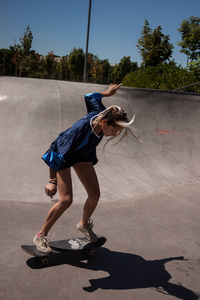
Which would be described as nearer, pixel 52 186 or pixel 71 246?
pixel 52 186

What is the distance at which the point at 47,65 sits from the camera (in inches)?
1939

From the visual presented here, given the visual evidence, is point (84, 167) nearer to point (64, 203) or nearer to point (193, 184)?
point (64, 203)

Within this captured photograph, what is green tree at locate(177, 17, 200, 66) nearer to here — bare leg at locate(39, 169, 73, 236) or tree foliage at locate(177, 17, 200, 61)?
tree foliage at locate(177, 17, 200, 61)

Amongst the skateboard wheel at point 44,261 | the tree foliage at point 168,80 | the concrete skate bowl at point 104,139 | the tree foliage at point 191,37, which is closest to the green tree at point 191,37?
the tree foliage at point 191,37

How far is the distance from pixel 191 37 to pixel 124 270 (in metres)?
24.7

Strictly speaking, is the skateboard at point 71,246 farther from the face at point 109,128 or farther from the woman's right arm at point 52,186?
the face at point 109,128

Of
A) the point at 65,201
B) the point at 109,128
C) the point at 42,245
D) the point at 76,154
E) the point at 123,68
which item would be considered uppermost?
→ the point at 123,68

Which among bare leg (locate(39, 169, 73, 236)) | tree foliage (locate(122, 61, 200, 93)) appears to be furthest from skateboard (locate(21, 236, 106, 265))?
tree foliage (locate(122, 61, 200, 93))

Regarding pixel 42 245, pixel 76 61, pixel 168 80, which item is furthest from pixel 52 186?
pixel 76 61

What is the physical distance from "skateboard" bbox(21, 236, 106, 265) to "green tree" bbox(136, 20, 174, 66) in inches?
981

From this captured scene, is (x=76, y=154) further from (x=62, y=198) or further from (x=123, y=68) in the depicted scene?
(x=123, y=68)

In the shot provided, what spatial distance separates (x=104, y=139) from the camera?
682cm

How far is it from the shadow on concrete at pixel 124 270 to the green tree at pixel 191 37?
24426 millimetres

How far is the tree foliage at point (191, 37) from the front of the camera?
24297mm
